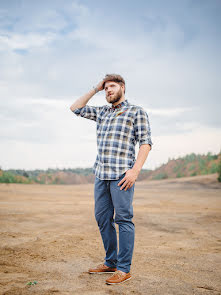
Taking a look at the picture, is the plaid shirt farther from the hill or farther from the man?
the hill

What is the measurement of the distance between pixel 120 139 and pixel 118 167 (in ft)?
0.99

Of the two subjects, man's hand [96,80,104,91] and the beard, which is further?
man's hand [96,80,104,91]

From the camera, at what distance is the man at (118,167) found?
10.0ft

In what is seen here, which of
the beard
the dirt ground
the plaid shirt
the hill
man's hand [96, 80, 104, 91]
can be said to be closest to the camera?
the dirt ground

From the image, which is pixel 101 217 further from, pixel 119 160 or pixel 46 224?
pixel 46 224

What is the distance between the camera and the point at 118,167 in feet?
10.1

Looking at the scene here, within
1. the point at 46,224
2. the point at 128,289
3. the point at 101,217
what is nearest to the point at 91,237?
the point at 46,224

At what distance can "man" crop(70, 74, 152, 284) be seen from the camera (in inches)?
120

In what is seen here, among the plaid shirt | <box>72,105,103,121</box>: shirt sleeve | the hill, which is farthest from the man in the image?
the hill

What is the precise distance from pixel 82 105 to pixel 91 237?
256 centimetres

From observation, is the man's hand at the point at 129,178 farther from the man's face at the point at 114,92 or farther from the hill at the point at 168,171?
the hill at the point at 168,171

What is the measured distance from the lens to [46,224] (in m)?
6.24

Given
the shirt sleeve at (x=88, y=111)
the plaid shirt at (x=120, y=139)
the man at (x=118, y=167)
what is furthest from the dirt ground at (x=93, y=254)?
the shirt sleeve at (x=88, y=111)

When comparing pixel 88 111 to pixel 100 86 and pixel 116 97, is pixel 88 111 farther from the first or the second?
pixel 116 97
